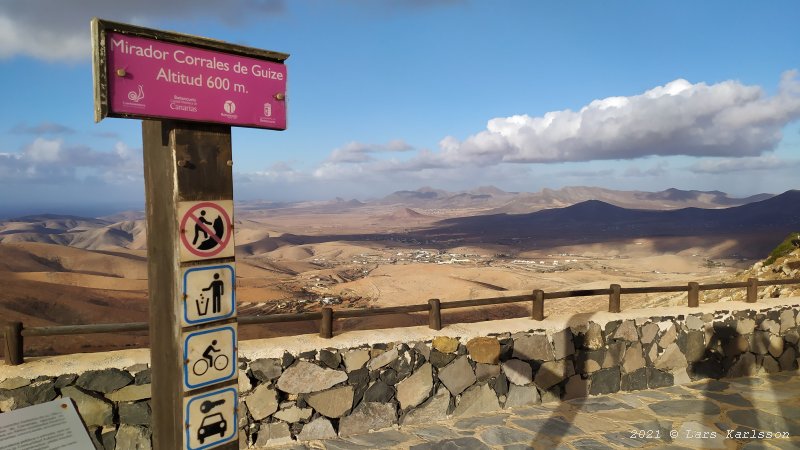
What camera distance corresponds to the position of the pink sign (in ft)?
6.11

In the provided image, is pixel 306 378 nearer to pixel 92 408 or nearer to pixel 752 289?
pixel 92 408

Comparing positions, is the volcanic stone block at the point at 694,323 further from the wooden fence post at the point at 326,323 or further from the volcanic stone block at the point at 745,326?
the wooden fence post at the point at 326,323

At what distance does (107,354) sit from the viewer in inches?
167

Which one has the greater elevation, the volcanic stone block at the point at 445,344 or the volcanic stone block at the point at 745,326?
the volcanic stone block at the point at 445,344

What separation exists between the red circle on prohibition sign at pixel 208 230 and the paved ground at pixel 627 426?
3116 millimetres

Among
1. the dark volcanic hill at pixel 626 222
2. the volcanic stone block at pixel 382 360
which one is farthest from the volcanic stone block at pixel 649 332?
the dark volcanic hill at pixel 626 222

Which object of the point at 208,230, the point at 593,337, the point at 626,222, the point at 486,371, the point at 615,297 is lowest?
the point at 626,222

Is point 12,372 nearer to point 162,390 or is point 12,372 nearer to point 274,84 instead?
point 162,390

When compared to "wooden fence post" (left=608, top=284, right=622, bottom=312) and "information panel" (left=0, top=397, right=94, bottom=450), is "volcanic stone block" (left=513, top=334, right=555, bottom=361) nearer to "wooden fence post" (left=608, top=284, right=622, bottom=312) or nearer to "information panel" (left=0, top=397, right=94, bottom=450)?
"wooden fence post" (left=608, top=284, right=622, bottom=312)

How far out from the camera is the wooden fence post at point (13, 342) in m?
3.91

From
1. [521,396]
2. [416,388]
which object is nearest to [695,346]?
[521,396]

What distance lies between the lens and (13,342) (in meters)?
3.93

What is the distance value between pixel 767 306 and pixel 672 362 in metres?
1.75

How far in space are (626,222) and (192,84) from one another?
84.0 m
